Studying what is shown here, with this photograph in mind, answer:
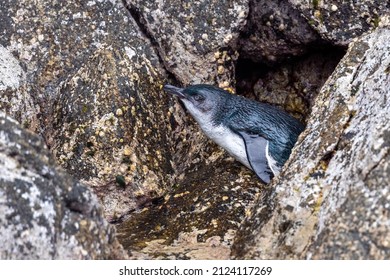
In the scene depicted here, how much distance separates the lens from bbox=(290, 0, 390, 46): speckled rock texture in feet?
22.2

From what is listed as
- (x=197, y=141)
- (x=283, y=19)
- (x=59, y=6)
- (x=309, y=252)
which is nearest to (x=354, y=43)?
(x=283, y=19)

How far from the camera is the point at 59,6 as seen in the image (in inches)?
285

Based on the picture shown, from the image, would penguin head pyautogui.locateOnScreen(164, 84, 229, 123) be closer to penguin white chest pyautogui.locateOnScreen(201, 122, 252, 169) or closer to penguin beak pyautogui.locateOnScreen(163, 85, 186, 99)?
penguin beak pyautogui.locateOnScreen(163, 85, 186, 99)

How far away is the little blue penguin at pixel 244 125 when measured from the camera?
252 inches

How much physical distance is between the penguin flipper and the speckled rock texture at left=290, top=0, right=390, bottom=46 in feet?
3.80

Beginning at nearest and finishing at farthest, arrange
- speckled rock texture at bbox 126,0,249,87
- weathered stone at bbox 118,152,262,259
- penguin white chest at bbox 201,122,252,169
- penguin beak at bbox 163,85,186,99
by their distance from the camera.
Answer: weathered stone at bbox 118,152,262,259 → penguin white chest at bbox 201,122,252,169 → penguin beak at bbox 163,85,186,99 → speckled rock texture at bbox 126,0,249,87

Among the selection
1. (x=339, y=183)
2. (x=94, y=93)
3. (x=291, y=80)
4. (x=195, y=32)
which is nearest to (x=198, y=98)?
(x=195, y=32)

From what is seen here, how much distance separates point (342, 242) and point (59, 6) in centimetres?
407

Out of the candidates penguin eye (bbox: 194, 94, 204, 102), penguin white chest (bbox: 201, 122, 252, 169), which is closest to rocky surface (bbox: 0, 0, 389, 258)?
penguin white chest (bbox: 201, 122, 252, 169)

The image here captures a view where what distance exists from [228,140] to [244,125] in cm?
18

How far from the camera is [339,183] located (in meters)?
4.64

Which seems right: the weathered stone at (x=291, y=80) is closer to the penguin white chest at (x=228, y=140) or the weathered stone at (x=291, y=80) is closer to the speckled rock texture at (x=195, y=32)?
the speckled rock texture at (x=195, y=32)

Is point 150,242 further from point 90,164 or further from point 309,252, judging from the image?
point 309,252
